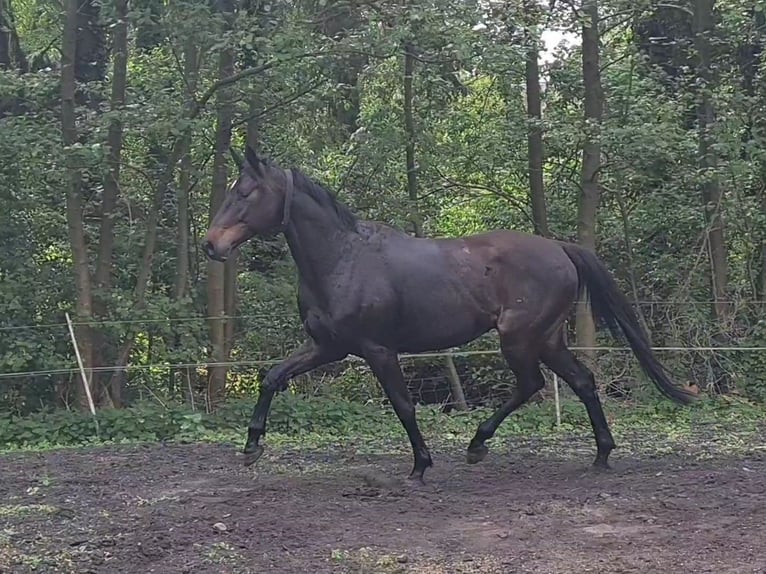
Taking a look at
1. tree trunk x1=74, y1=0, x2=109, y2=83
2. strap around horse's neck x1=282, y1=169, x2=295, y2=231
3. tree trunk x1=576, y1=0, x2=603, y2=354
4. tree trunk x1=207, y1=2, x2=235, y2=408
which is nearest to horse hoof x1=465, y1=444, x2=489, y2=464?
strap around horse's neck x1=282, y1=169, x2=295, y2=231

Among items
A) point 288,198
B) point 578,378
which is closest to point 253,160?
point 288,198

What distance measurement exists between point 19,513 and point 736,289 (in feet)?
28.3

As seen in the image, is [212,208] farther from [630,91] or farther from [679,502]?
[679,502]

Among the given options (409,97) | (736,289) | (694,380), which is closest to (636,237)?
(736,289)

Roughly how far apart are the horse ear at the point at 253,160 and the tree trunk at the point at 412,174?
17.2 feet

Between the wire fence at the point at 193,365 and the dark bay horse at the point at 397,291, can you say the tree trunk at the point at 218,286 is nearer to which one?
the wire fence at the point at 193,365

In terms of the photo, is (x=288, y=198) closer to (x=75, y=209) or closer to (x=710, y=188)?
(x=75, y=209)

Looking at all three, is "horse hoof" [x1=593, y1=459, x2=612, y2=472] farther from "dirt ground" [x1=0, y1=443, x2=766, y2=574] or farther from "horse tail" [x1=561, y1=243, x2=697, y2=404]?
"horse tail" [x1=561, y1=243, x2=697, y2=404]

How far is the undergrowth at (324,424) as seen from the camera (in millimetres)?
8844

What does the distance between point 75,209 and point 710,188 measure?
272 inches

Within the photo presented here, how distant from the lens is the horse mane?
256 inches

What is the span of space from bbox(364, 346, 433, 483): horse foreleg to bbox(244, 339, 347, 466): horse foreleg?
0.28 meters

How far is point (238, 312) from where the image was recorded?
11250 mm

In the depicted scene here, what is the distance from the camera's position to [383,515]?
17.6ft
